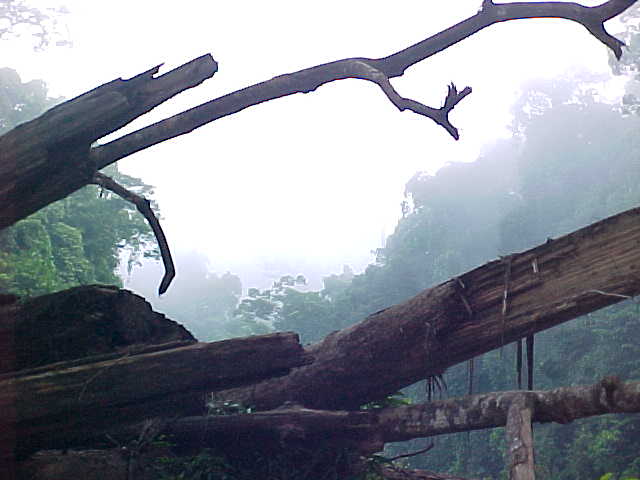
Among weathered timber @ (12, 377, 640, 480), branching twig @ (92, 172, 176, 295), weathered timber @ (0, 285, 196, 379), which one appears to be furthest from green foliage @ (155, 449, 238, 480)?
branching twig @ (92, 172, 176, 295)

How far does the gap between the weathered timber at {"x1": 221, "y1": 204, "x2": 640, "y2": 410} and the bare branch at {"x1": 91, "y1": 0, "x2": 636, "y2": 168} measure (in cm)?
→ 147

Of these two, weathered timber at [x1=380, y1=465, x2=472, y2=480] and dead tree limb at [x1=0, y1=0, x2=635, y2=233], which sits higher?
dead tree limb at [x1=0, y1=0, x2=635, y2=233]

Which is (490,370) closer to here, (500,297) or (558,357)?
(558,357)

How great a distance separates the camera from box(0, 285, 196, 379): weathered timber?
17.0 ft

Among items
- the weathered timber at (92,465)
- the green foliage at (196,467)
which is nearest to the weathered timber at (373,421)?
the green foliage at (196,467)

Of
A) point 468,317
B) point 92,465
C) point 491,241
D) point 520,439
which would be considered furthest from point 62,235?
point 491,241

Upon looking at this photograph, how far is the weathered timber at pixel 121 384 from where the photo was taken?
4.09 metres

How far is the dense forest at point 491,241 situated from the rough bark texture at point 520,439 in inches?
505

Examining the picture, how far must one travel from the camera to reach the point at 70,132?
15.4 ft

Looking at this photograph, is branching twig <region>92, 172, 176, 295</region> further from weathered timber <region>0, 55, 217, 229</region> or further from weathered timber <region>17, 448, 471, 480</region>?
weathered timber <region>17, 448, 471, 480</region>

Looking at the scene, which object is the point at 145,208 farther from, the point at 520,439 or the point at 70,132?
the point at 520,439

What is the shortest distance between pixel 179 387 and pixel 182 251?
86571 mm

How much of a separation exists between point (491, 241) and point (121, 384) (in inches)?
1334

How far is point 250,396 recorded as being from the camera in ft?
22.9
